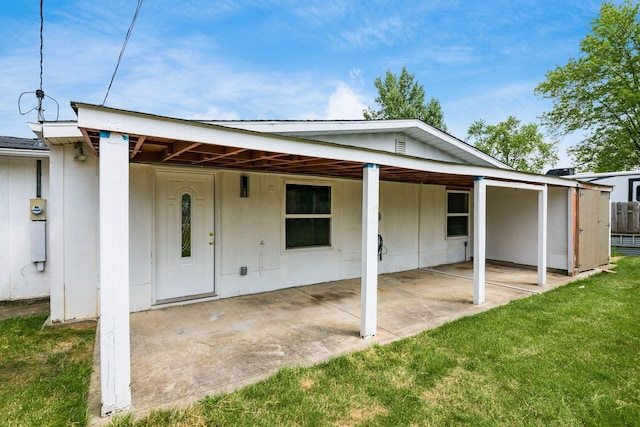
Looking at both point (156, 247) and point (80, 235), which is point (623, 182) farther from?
point (80, 235)

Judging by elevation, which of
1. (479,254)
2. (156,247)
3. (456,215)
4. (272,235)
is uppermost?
(456,215)

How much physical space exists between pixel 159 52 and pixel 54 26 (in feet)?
11.2

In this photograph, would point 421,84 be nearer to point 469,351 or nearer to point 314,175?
point 314,175

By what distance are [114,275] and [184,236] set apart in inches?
110

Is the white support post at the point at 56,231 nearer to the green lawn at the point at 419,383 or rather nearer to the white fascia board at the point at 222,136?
the green lawn at the point at 419,383

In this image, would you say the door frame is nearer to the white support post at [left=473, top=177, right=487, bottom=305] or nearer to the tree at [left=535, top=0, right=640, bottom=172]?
the white support post at [left=473, top=177, right=487, bottom=305]

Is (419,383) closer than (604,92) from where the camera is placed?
Yes

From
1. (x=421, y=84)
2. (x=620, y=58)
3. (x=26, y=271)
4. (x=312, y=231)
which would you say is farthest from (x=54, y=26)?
(x=421, y=84)

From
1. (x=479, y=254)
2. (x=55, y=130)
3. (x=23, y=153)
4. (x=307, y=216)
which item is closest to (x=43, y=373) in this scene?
(x=55, y=130)

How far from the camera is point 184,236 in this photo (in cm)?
526

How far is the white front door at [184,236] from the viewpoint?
5078mm

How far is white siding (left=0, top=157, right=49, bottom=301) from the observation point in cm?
540

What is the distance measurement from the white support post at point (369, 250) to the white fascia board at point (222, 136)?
0.85 ft

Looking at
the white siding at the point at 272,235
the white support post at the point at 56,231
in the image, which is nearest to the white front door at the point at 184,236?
the white siding at the point at 272,235
